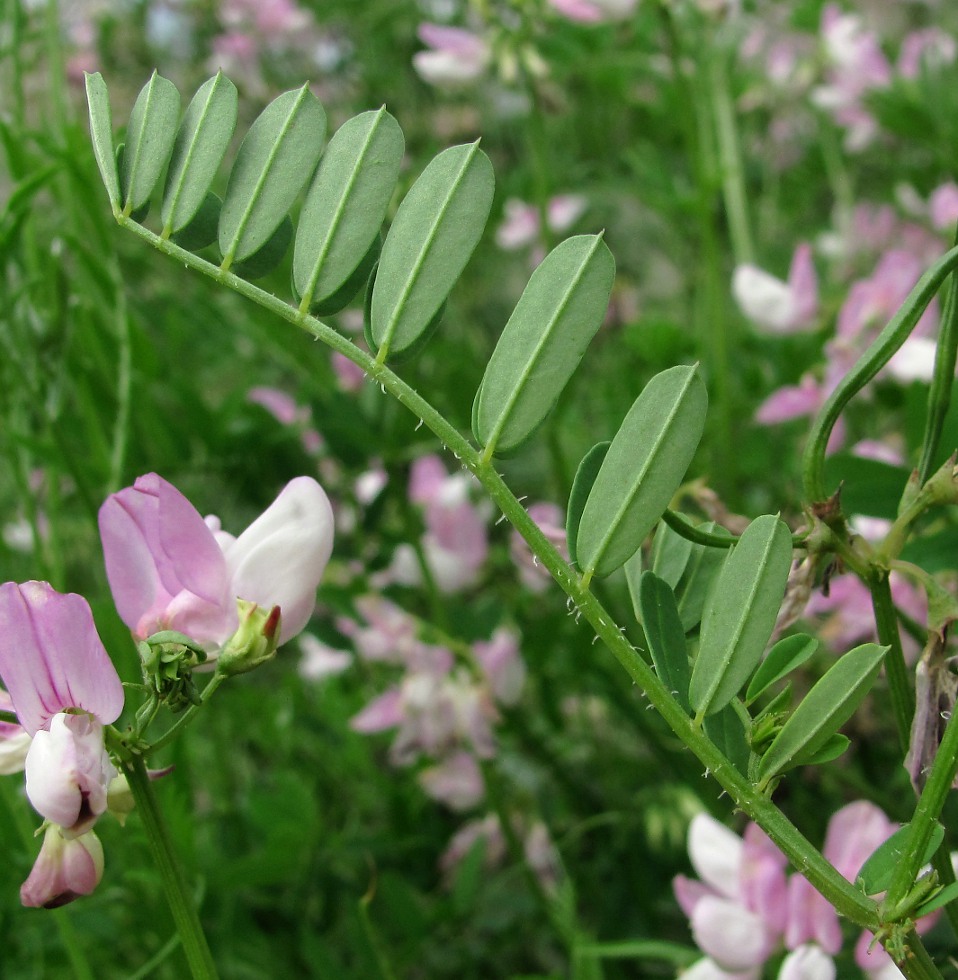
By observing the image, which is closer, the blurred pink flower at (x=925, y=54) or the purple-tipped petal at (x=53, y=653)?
the purple-tipped petal at (x=53, y=653)

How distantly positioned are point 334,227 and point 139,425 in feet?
1.44

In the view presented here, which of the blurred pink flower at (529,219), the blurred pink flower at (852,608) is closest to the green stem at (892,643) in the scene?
the blurred pink flower at (852,608)

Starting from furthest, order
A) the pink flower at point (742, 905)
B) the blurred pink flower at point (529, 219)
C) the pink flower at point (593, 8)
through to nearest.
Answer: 1. the blurred pink flower at point (529, 219)
2. the pink flower at point (593, 8)
3. the pink flower at point (742, 905)

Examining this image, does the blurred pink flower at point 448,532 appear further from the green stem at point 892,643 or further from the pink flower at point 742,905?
the green stem at point 892,643

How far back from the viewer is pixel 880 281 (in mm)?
764

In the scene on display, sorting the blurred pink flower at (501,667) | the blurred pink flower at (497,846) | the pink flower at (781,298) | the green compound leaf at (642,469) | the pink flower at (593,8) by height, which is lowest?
the blurred pink flower at (497,846)

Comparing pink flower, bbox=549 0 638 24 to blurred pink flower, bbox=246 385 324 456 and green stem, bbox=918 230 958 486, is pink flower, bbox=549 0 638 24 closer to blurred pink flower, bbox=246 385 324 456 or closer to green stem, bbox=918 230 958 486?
blurred pink flower, bbox=246 385 324 456

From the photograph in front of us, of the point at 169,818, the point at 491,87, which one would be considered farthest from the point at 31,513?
the point at 491,87

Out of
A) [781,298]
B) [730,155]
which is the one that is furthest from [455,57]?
[781,298]

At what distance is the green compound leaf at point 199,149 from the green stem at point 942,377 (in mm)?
188

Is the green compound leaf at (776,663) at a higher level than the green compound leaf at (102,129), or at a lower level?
lower

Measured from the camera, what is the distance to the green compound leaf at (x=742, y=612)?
0.89ft

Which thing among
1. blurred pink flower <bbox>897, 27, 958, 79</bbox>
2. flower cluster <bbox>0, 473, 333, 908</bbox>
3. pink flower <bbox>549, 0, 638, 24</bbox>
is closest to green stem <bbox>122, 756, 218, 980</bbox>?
flower cluster <bbox>0, 473, 333, 908</bbox>

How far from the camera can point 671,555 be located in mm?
343
